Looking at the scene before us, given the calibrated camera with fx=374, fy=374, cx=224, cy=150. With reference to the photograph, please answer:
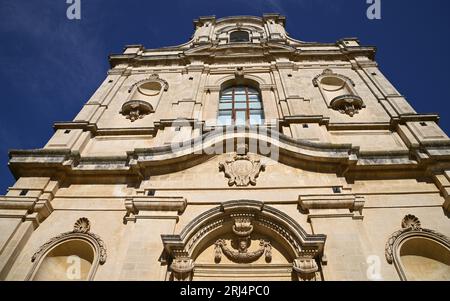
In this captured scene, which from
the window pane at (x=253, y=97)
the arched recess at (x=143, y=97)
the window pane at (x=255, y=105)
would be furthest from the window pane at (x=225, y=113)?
the arched recess at (x=143, y=97)

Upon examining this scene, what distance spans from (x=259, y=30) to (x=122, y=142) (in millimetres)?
15008

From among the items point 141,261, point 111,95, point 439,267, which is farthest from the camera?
point 111,95

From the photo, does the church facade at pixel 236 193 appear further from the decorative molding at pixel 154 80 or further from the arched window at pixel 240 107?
the decorative molding at pixel 154 80

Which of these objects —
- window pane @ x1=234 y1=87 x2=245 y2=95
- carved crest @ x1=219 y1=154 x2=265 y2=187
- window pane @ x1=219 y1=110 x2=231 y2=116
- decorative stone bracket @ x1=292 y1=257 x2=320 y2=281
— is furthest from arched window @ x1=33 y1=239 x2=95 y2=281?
window pane @ x1=234 y1=87 x2=245 y2=95

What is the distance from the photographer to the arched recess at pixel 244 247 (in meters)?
9.31

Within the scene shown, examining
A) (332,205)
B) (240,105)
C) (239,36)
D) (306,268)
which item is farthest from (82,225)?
(239,36)

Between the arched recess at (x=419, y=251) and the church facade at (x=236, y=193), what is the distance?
34 mm

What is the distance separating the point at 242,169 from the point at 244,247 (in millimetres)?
2738

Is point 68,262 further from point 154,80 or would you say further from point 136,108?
point 154,80

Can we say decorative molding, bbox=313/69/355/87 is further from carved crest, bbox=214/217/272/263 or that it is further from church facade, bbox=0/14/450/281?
carved crest, bbox=214/217/272/263

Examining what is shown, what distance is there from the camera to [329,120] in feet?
49.1
